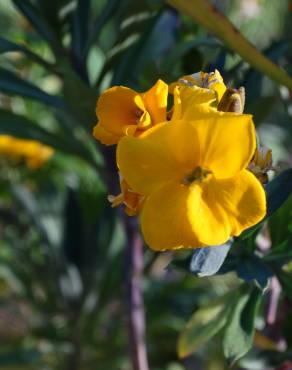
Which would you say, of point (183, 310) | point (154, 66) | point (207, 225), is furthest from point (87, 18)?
point (183, 310)

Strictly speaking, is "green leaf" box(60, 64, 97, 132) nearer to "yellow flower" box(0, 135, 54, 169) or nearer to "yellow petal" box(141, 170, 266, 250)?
"yellow petal" box(141, 170, 266, 250)

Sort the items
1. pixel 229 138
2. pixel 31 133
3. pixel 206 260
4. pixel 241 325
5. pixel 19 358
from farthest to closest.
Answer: pixel 19 358 < pixel 31 133 < pixel 241 325 < pixel 206 260 < pixel 229 138

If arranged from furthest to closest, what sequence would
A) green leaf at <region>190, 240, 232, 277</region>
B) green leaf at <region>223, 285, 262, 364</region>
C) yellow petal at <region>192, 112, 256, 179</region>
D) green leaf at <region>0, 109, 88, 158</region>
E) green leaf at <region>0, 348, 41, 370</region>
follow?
green leaf at <region>0, 348, 41, 370</region> → green leaf at <region>0, 109, 88, 158</region> → green leaf at <region>223, 285, 262, 364</region> → green leaf at <region>190, 240, 232, 277</region> → yellow petal at <region>192, 112, 256, 179</region>

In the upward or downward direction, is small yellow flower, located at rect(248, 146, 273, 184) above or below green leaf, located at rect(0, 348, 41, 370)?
above

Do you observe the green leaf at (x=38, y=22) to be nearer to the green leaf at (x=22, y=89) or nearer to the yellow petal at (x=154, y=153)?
the green leaf at (x=22, y=89)

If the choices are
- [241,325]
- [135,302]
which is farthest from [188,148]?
[135,302]

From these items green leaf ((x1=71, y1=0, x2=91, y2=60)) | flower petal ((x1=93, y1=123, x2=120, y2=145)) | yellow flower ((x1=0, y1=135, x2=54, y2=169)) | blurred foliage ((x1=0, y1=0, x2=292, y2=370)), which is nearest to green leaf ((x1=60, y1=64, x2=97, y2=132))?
blurred foliage ((x1=0, y1=0, x2=292, y2=370))

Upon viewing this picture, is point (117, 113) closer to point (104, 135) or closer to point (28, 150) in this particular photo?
point (104, 135)
